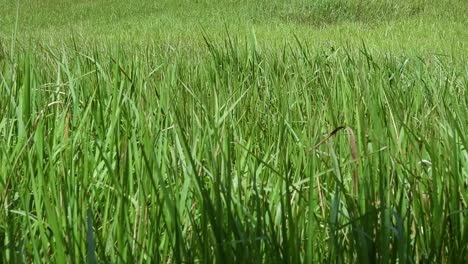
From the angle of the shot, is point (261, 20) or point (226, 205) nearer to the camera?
point (226, 205)

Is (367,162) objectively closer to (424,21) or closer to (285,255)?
(285,255)

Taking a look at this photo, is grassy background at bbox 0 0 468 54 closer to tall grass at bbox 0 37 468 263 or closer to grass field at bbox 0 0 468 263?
grass field at bbox 0 0 468 263

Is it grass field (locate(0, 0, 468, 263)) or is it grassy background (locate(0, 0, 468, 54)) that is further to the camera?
grassy background (locate(0, 0, 468, 54))

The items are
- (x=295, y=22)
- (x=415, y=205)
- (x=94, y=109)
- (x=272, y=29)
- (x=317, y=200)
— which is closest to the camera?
(x=415, y=205)

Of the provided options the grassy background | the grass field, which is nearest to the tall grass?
the grass field

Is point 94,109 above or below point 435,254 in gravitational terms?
above

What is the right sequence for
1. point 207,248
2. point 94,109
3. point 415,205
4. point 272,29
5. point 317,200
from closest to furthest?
point 207,248
point 415,205
point 317,200
point 94,109
point 272,29

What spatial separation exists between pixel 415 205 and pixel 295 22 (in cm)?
493

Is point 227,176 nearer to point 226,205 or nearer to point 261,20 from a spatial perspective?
point 226,205

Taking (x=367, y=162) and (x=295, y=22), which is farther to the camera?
(x=295, y=22)

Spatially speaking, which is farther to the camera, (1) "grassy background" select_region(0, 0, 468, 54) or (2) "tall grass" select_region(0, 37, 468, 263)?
(1) "grassy background" select_region(0, 0, 468, 54)

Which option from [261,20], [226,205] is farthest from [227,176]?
[261,20]

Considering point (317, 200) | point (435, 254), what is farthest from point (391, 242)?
point (317, 200)

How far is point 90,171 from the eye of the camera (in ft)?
2.79
